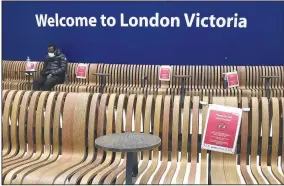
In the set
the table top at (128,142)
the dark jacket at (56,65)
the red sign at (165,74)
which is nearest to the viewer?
the table top at (128,142)

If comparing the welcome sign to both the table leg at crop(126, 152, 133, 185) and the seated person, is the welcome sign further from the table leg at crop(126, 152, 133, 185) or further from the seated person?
the table leg at crop(126, 152, 133, 185)

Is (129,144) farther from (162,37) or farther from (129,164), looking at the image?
(162,37)

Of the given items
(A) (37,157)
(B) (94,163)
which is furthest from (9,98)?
(B) (94,163)

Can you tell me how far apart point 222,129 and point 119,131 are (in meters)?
0.87

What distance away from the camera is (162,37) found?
995cm

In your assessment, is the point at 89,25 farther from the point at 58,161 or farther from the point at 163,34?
the point at 58,161

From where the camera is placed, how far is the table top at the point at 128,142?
8.04 feet

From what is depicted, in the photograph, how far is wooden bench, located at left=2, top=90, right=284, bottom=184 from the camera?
2.93m

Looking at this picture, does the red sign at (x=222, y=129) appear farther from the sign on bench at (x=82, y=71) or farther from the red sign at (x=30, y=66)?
the red sign at (x=30, y=66)

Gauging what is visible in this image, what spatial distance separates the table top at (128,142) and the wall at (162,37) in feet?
23.9

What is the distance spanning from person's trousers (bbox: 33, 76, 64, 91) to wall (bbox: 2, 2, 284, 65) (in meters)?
1.37

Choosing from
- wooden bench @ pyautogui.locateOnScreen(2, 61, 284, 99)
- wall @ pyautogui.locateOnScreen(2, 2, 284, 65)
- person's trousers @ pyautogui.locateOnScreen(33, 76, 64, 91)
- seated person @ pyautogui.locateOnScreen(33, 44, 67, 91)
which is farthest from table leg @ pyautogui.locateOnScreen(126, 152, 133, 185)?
wall @ pyautogui.locateOnScreen(2, 2, 284, 65)

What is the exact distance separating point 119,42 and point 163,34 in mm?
1175

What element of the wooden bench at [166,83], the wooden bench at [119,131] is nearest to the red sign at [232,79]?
the wooden bench at [166,83]
